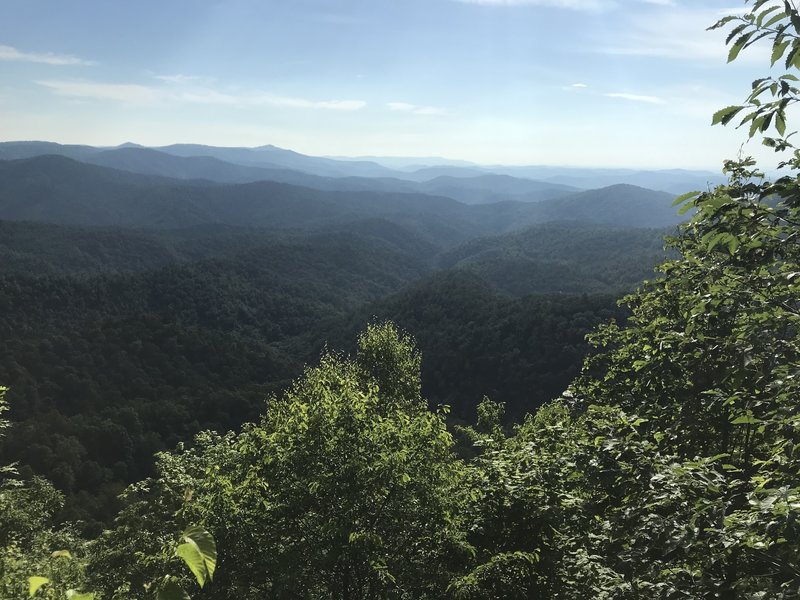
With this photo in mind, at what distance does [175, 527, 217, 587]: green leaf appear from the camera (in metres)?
2.42

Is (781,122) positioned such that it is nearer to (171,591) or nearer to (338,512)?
(171,591)

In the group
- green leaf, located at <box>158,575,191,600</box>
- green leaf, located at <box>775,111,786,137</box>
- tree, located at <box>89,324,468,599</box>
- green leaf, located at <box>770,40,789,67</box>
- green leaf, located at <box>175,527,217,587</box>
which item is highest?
green leaf, located at <box>770,40,789,67</box>

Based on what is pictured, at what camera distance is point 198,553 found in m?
2.45

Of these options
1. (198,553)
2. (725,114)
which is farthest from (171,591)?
(725,114)

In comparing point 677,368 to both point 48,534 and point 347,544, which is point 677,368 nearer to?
point 347,544

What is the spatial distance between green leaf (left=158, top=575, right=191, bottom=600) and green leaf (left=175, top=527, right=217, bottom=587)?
0.22m

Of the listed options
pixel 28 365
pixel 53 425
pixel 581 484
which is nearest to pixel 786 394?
pixel 581 484

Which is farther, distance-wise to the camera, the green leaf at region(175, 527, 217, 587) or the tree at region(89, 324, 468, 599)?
the tree at region(89, 324, 468, 599)

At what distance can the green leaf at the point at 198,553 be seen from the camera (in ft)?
7.95

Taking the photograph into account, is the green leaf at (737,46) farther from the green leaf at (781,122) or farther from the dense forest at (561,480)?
the green leaf at (781,122)

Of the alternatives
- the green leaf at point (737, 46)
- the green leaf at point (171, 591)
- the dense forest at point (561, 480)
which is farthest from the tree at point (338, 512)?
the green leaf at point (737, 46)

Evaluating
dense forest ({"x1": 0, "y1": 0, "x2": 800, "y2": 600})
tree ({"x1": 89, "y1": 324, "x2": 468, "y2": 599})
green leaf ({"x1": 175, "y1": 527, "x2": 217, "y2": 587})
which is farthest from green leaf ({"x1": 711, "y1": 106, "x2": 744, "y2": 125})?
tree ({"x1": 89, "y1": 324, "x2": 468, "y2": 599})

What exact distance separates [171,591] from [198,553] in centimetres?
44

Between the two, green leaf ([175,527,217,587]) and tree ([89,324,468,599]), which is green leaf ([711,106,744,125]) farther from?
tree ([89,324,468,599])
